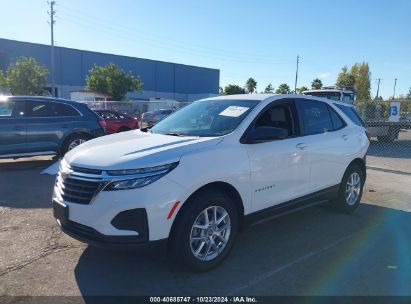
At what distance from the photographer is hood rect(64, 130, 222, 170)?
369cm

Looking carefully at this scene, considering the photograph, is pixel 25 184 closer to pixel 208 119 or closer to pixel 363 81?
pixel 208 119

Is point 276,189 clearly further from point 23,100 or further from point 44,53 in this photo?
point 44,53

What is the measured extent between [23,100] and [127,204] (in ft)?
24.0

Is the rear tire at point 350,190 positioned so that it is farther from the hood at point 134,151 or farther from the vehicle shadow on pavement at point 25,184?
the vehicle shadow on pavement at point 25,184

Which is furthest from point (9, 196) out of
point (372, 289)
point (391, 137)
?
point (391, 137)

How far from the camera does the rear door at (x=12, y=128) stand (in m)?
9.26

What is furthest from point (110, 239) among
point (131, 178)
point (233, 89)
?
point (233, 89)

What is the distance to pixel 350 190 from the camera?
6.37 metres

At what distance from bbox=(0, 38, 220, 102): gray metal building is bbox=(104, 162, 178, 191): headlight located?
63056mm

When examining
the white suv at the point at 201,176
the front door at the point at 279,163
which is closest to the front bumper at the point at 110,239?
the white suv at the point at 201,176

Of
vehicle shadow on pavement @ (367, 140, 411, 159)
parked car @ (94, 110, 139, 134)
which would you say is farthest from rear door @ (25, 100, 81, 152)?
vehicle shadow on pavement @ (367, 140, 411, 159)

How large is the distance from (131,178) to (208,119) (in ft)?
5.50

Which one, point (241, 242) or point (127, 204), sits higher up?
point (127, 204)

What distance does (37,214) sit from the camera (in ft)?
19.4
